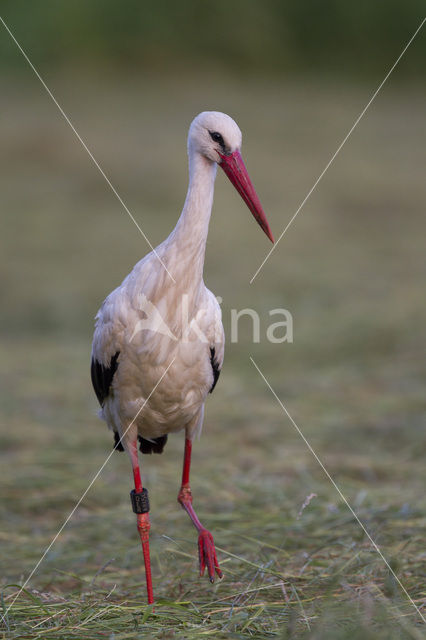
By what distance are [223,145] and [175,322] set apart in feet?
2.28

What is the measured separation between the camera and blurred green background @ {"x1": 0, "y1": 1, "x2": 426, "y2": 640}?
3.59 m

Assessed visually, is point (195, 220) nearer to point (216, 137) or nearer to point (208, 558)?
point (216, 137)

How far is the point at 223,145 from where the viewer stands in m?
3.35

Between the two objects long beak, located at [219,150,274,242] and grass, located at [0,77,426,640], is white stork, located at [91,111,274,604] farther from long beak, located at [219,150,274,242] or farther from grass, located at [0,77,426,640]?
grass, located at [0,77,426,640]

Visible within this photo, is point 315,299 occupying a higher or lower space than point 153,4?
lower

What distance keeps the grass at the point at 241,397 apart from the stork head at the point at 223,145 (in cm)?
141

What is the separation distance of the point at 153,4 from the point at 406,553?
16.8 meters

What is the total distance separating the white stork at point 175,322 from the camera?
3.36m

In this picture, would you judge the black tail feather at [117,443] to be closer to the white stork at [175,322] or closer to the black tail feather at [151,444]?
the black tail feather at [151,444]

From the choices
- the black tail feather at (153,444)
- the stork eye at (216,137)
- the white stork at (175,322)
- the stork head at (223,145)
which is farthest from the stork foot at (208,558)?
the stork eye at (216,137)

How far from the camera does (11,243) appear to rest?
418 inches

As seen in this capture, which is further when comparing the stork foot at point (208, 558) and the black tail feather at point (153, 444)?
the black tail feather at point (153, 444)

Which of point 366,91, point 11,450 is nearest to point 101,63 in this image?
point 366,91

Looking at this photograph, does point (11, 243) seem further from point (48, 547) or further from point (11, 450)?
point (48, 547)
